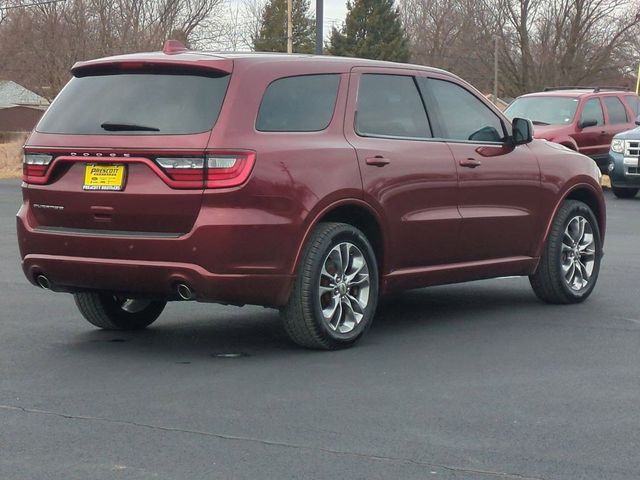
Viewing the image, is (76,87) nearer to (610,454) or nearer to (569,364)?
(569,364)

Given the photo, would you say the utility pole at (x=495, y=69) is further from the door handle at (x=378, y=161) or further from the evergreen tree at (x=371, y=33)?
the door handle at (x=378, y=161)

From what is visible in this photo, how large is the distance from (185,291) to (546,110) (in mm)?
17950

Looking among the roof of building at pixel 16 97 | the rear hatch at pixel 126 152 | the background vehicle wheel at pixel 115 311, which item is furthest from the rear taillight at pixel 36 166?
the roof of building at pixel 16 97

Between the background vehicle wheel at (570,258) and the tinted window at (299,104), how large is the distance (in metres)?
2.39

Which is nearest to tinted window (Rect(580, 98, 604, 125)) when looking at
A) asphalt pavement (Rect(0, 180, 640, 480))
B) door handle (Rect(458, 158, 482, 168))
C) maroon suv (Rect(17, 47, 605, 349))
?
asphalt pavement (Rect(0, 180, 640, 480))

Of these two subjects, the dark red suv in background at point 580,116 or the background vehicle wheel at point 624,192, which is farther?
the dark red suv in background at point 580,116

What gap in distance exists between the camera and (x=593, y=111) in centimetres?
2452

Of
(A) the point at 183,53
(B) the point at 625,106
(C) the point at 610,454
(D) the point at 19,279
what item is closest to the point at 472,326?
(A) the point at 183,53

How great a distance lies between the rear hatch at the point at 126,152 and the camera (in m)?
7.18

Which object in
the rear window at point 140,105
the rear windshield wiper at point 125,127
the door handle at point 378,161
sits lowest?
the door handle at point 378,161

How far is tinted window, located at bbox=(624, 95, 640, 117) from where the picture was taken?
25.7 metres

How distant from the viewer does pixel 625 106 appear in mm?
25438

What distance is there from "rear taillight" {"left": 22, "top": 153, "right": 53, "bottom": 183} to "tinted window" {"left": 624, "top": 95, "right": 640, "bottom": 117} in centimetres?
1960

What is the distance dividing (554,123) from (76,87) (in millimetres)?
17103
